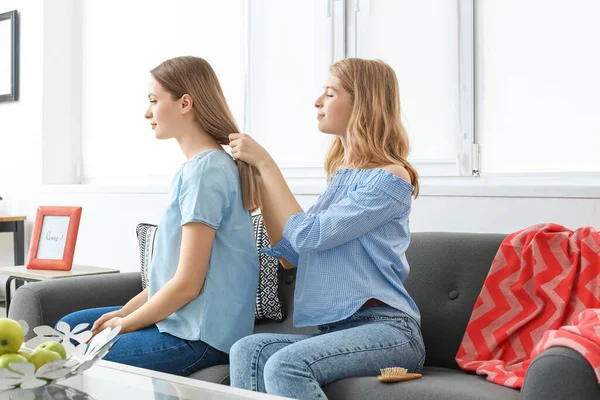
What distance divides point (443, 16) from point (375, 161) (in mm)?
1017

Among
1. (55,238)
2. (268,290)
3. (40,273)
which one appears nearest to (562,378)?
(268,290)

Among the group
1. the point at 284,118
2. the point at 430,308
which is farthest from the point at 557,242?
the point at 284,118

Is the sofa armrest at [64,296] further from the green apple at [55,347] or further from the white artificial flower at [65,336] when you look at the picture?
the green apple at [55,347]

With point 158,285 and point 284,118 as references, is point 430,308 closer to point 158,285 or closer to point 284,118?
point 158,285

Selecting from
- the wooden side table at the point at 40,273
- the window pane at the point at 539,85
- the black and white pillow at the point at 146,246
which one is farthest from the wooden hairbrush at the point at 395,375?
the wooden side table at the point at 40,273

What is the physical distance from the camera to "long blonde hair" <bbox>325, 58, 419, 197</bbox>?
1.98m

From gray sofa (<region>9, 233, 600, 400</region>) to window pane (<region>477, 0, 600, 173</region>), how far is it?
0.57 metres

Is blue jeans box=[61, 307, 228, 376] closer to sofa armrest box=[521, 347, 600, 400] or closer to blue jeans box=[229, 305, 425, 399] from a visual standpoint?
blue jeans box=[229, 305, 425, 399]

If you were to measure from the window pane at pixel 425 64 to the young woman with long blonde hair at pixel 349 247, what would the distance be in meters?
0.76

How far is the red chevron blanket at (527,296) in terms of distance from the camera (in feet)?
6.19

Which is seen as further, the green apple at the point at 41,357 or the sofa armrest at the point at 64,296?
the sofa armrest at the point at 64,296

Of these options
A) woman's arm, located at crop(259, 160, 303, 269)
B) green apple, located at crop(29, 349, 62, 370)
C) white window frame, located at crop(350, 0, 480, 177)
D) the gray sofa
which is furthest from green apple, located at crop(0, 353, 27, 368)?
white window frame, located at crop(350, 0, 480, 177)

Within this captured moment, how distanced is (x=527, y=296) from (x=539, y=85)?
2.87 ft

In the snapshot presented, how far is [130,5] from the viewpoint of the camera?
13.0ft
